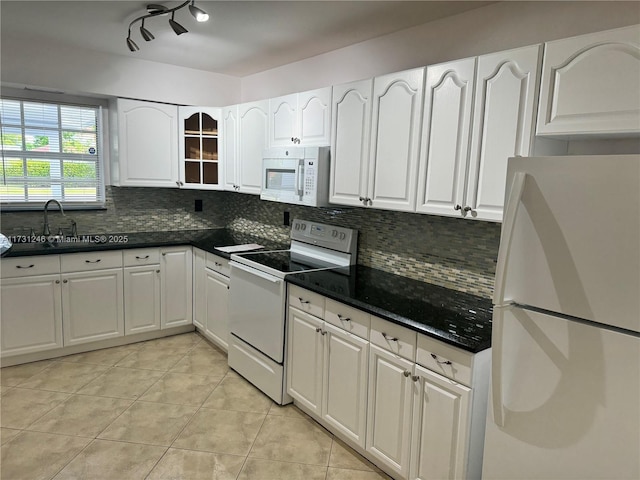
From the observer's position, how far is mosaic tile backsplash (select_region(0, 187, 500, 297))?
2.41 meters

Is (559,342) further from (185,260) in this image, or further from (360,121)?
(185,260)

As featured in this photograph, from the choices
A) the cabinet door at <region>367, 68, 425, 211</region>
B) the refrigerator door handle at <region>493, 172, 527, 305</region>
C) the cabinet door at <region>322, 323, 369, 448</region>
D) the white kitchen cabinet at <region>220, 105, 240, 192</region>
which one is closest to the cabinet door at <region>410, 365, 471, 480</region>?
the cabinet door at <region>322, 323, 369, 448</region>

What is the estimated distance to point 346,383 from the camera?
93.5 inches

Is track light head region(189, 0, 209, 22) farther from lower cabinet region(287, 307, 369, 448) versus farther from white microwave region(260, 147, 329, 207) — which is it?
lower cabinet region(287, 307, 369, 448)

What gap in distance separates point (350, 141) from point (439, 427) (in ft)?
5.39

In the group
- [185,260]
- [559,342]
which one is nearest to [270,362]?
[185,260]

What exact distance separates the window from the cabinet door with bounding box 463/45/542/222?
133 inches

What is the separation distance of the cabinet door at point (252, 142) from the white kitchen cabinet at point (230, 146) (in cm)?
7

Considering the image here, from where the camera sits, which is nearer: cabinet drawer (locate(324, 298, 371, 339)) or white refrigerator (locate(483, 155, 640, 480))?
white refrigerator (locate(483, 155, 640, 480))

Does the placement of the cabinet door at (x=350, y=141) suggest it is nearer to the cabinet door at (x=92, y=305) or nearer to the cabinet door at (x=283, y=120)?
the cabinet door at (x=283, y=120)

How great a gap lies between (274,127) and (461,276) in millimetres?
1798

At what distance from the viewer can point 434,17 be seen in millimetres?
2527

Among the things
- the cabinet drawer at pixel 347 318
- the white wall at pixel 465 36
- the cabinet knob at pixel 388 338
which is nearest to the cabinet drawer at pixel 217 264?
the cabinet drawer at pixel 347 318

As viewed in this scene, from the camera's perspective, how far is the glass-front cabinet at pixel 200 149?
4.02 metres
